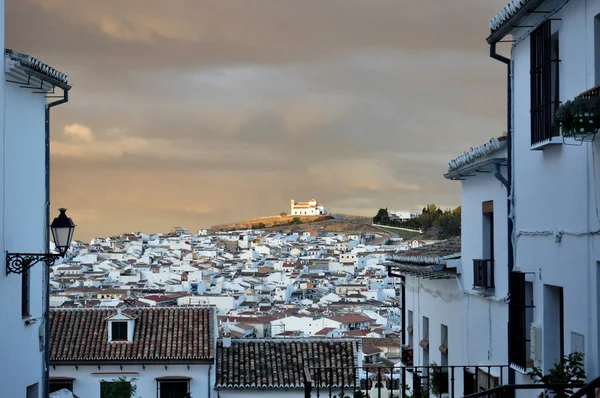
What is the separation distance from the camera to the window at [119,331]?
29391 millimetres

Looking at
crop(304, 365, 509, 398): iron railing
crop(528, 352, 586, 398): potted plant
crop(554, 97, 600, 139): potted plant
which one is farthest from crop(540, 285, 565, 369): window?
crop(554, 97, 600, 139): potted plant

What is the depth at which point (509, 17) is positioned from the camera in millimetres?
9742

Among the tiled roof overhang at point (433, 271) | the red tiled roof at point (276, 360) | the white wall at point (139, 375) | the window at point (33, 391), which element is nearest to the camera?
the window at point (33, 391)

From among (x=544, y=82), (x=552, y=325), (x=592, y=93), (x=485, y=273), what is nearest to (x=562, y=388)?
(x=552, y=325)

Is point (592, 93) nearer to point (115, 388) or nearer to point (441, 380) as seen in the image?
point (441, 380)

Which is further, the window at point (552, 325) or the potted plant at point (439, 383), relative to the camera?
the potted plant at point (439, 383)

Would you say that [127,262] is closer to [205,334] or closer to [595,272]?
[205,334]

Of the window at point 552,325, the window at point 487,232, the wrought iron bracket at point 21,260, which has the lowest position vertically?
the window at point 552,325

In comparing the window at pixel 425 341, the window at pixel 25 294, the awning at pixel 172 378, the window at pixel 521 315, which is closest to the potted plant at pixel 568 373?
the window at pixel 521 315

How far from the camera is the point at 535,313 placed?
980 cm

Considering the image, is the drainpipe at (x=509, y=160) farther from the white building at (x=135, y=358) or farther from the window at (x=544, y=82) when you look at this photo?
the white building at (x=135, y=358)

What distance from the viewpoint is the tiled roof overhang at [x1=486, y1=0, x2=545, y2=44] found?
360 inches

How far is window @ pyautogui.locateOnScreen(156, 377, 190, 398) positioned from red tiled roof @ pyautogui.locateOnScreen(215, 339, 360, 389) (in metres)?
0.97

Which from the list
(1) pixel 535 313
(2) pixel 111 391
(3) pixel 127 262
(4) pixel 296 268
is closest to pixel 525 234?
(1) pixel 535 313
